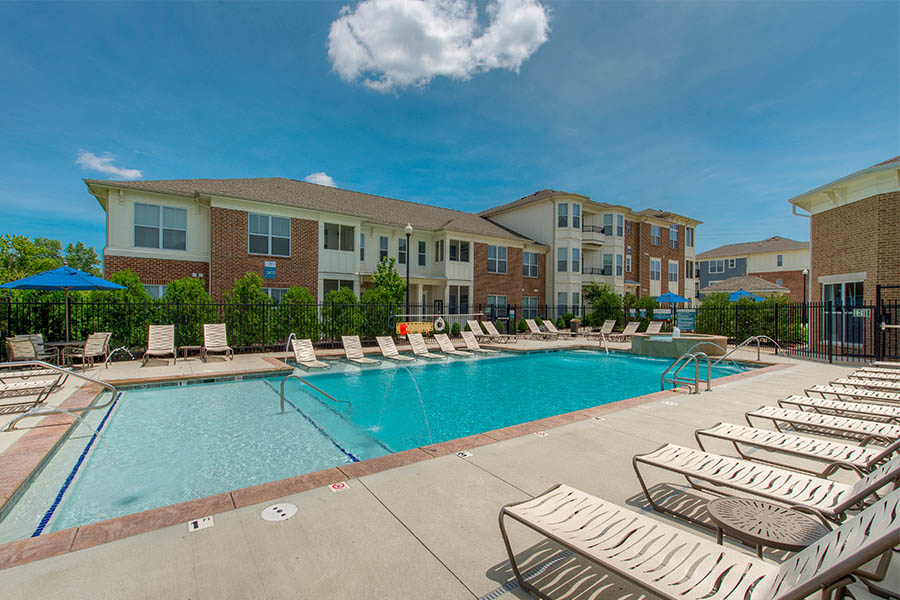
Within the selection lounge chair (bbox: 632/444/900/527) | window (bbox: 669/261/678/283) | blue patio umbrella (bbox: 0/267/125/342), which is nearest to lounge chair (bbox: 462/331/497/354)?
blue patio umbrella (bbox: 0/267/125/342)

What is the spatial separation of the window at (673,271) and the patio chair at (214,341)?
120 ft

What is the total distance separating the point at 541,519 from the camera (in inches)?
88.4

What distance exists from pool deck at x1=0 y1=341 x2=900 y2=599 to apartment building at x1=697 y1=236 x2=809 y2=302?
42.1 metres

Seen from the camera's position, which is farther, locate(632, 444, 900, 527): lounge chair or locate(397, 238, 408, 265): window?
locate(397, 238, 408, 265): window

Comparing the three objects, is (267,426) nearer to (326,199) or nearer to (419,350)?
(419,350)

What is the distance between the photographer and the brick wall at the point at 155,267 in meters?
15.6

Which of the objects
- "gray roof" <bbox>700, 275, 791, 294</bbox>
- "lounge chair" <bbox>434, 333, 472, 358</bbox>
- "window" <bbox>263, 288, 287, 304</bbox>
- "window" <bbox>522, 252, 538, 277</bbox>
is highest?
"window" <bbox>522, 252, 538, 277</bbox>

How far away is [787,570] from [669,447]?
1917 millimetres

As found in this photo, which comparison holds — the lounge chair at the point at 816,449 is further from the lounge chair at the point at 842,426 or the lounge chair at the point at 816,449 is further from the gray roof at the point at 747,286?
the gray roof at the point at 747,286

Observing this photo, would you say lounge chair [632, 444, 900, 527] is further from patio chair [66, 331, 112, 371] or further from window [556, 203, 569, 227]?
window [556, 203, 569, 227]

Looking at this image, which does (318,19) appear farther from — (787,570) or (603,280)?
(603,280)

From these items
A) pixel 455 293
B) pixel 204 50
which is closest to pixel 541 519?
pixel 204 50

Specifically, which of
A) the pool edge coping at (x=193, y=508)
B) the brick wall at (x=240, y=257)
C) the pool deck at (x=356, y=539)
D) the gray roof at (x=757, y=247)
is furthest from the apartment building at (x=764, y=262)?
the pool edge coping at (x=193, y=508)

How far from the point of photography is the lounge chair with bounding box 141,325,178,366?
1174 centimetres
